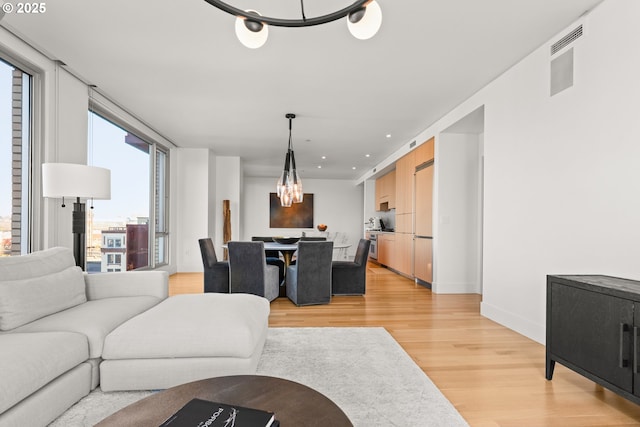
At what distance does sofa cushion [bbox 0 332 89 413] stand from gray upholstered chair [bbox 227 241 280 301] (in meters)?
2.31

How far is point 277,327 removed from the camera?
3.33m

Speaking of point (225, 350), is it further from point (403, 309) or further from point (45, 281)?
point (403, 309)

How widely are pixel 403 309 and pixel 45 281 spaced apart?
11.2 feet

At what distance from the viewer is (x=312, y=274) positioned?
432cm

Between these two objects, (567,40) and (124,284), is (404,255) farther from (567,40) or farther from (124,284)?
(124,284)

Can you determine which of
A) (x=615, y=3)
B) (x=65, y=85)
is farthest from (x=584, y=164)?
(x=65, y=85)

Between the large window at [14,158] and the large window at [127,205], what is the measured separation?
3.26ft

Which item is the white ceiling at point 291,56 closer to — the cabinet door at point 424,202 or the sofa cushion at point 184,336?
the cabinet door at point 424,202

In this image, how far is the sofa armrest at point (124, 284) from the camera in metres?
2.70

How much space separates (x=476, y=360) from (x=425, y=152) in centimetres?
374

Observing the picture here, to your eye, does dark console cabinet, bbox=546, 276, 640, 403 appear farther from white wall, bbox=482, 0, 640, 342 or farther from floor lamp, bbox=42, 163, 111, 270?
floor lamp, bbox=42, 163, 111, 270

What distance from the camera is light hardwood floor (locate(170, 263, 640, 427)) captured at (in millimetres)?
1843

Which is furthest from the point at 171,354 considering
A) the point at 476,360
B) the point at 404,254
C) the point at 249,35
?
the point at 404,254

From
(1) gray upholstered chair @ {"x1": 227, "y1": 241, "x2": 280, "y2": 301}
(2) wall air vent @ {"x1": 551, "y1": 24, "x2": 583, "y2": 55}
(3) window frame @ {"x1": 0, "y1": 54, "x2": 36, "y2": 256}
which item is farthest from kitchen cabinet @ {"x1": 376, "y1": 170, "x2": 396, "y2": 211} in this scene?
(3) window frame @ {"x1": 0, "y1": 54, "x2": 36, "y2": 256}
